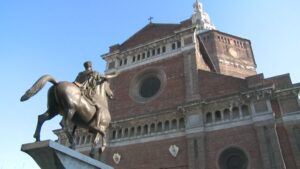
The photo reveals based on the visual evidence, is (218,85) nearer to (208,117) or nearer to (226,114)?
(226,114)

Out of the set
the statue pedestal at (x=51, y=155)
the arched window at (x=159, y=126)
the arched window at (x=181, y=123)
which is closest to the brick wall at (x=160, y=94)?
the arched window at (x=159, y=126)

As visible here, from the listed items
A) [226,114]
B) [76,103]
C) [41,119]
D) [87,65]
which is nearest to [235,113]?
[226,114]

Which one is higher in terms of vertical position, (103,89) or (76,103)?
(103,89)

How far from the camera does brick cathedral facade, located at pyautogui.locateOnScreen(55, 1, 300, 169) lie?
17.0 meters

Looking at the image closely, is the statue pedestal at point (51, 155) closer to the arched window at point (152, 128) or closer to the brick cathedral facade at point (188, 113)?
the brick cathedral facade at point (188, 113)

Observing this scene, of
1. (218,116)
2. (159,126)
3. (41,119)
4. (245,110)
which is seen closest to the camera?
(41,119)

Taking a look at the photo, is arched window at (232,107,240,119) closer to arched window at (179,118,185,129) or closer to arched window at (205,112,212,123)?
arched window at (205,112,212,123)

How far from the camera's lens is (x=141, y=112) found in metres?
22.2

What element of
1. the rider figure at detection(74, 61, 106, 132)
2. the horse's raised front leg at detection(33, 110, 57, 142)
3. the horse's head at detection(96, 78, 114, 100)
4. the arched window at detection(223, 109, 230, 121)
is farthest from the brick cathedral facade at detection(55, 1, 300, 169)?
the horse's raised front leg at detection(33, 110, 57, 142)

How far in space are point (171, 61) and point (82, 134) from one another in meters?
9.25

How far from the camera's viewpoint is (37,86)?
21.6 feet

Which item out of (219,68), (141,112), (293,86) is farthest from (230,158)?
(219,68)

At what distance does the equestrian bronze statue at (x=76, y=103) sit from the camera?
22.3ft

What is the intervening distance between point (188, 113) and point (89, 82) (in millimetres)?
12758
